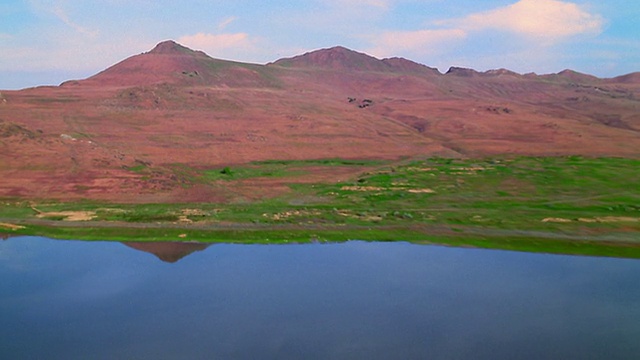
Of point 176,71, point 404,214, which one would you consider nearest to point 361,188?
point 404,214

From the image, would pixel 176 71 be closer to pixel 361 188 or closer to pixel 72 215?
pixel 361 188

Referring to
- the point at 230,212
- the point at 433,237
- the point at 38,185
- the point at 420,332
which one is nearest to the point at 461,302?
the point at 420,332

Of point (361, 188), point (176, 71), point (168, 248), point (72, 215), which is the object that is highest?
point (176, 71)

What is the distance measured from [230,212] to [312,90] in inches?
4929

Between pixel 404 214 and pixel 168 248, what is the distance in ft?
72.0

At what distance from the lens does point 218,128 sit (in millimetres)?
105625

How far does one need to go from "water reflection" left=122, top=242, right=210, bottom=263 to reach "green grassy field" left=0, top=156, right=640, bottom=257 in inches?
44.6

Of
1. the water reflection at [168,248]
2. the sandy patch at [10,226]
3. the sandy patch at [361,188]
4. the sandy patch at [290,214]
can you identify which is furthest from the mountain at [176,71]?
the water reflection at [168,248]

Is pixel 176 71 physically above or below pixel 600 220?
above

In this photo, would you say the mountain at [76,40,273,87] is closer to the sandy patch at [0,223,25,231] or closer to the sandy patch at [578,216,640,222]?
the sandy patch at [0,223,25,231]

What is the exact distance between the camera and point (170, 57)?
175250 millimetres

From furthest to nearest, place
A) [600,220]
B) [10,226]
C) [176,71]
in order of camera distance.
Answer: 1. [176,71]
2. [600,220]
3. [10,226]

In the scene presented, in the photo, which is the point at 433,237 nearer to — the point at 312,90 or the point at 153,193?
the point at 153,193

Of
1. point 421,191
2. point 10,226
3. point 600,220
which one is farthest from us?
point 421,191
